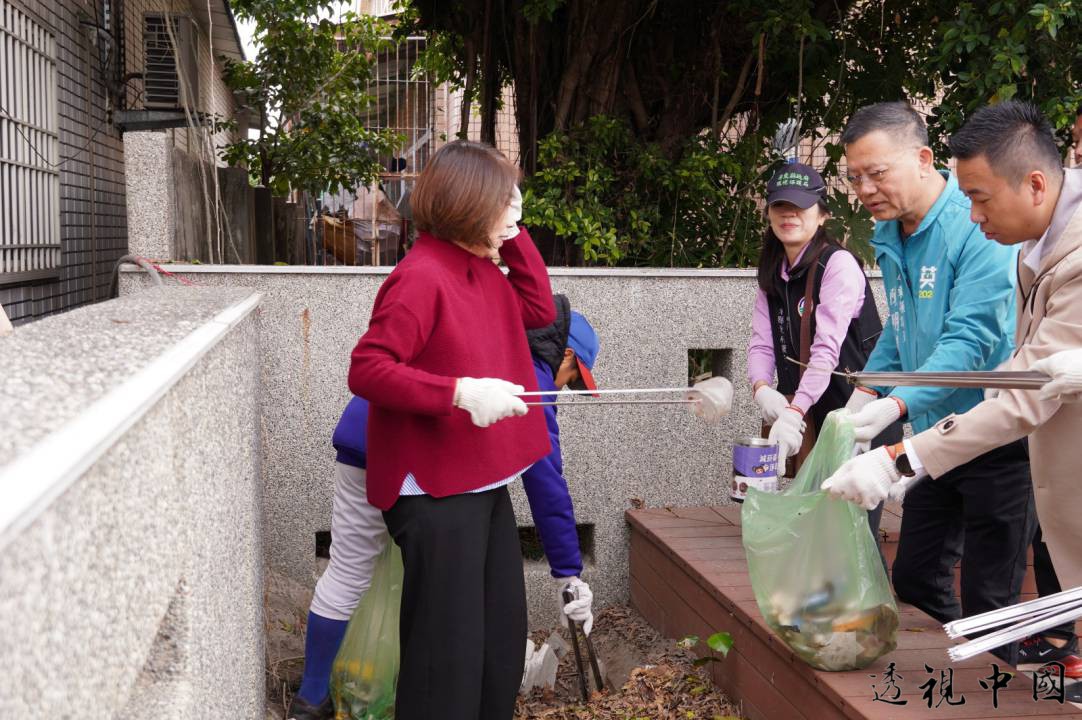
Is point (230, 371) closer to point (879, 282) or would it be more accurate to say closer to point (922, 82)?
point (879, 282)

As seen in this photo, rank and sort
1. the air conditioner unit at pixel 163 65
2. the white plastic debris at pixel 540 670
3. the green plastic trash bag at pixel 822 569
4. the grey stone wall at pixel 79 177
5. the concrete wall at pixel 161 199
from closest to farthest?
1. the green plastic trash bag at pixel 822 569
2. the white plastic debris at pixel 540 670
3. the concrete wall at pixel 161 199
4. the grey stone wall at pixel 79 177
5. the air conditioner unit at pixel 163 65

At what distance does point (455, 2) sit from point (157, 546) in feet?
20.6

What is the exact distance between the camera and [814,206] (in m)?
3.93

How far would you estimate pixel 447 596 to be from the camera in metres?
2.74

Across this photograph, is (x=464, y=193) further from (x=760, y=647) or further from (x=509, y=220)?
(x=760, y=647)

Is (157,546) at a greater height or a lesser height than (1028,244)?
lesser

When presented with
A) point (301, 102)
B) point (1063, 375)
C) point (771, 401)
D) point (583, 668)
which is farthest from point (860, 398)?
point (301, 102)

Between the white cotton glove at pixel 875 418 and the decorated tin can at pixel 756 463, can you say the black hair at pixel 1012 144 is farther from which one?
the decorated tin can at pixel 756 463

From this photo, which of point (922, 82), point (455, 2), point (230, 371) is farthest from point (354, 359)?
point (455, 2)

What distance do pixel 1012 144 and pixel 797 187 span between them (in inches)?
55.1

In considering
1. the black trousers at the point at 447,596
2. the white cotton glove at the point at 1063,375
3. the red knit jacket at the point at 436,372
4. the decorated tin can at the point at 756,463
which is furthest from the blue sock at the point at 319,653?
the white cotton glove at the point at 1063,375

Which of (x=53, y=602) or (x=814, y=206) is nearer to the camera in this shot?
(x=53, y=602)

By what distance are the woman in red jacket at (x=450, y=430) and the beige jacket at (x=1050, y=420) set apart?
1.11m

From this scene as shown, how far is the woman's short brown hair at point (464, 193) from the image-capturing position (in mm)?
2764
